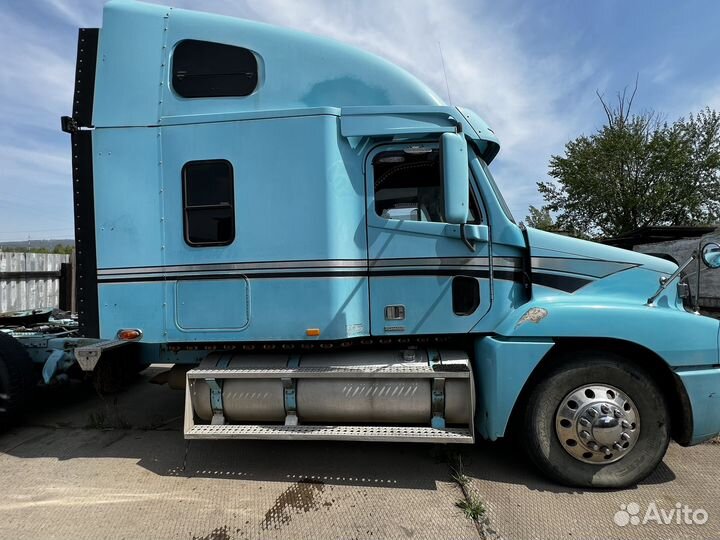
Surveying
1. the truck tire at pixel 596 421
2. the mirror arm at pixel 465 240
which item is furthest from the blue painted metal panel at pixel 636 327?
the mirror arm at pixel 465 240

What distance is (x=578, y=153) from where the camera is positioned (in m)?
22.3

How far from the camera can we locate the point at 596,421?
10.1 feet

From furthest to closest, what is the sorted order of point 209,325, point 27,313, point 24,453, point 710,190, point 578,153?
1. point 578,153
2. point 710,190
3. point 27,313
4. point 24,453
5. point 209,325

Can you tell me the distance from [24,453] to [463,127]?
499cm

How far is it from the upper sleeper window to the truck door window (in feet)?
4.28

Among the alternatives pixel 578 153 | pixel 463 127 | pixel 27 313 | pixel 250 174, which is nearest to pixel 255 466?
pixel 250 174

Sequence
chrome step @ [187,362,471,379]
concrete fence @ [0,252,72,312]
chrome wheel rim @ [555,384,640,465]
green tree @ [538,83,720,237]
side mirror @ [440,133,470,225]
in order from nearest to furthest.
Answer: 1. side mirror @ [440,133,470,225]
2. chrome wheel rim @ [555,384,640,465]
3. chrome step @ [187,362,471,379]
4. concrete fence @ [0,252,72,312]
5. green tree @ [538,83,720,237]

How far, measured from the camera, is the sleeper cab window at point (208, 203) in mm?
3334

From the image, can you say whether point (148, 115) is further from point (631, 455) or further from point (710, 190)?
point (710, 190)

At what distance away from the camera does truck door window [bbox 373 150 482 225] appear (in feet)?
11.0

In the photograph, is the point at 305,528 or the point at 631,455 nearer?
the point at 305,528

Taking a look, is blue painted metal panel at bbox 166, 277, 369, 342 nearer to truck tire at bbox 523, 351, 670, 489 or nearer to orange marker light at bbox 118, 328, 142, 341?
orange marker light at bbox 118, 328, 142, 341

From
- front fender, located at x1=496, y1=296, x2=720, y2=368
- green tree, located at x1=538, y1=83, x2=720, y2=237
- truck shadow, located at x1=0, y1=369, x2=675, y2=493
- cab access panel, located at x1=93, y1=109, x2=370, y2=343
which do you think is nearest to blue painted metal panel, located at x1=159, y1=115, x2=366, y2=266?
cab access panel, located at x1=93, y1=109, x2=370, y2=343

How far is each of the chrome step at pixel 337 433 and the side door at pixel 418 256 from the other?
0.77 metres
